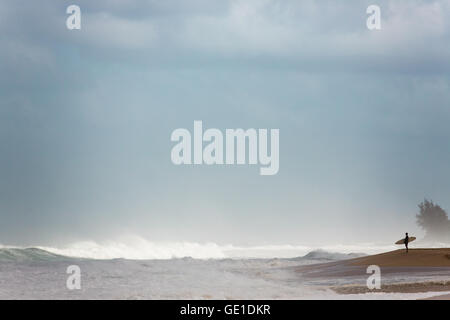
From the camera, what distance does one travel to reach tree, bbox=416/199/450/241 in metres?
67.5

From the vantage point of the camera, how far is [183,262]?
43969 mm

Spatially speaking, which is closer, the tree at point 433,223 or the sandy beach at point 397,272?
the sandy beach at point 397,272

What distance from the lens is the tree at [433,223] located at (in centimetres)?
6752

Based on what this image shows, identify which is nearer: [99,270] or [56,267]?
[99,270]

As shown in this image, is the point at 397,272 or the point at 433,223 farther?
the point at 433,223

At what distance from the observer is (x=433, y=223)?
67875 mm

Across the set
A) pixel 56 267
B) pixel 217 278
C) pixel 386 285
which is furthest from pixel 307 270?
pixel 56 267

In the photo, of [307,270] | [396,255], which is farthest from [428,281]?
[307,270]

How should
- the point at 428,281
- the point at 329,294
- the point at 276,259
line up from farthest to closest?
1. the point at 276,259
2. the point at 428,281
3. the point at 329,294

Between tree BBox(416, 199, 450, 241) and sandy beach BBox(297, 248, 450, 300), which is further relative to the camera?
tree BBox(416, 199, 450, 241)
